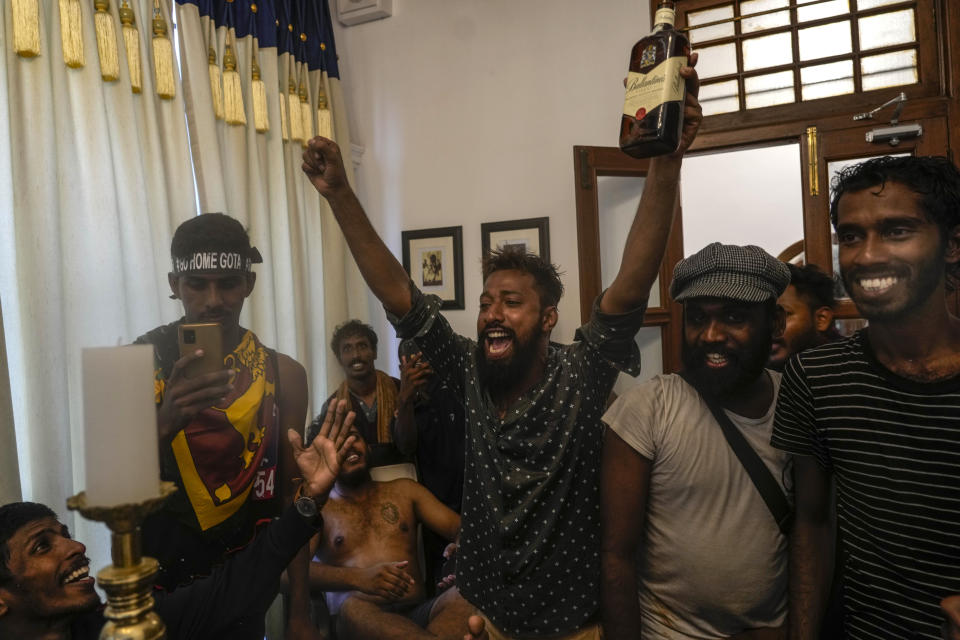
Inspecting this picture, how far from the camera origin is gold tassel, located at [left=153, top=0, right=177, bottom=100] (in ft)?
7.80

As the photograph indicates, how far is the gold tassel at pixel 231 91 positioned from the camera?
271 centimetres

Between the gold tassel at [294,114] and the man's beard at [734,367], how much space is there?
239 centimetres

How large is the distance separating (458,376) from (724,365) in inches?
25.6

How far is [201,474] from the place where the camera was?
1.58 m

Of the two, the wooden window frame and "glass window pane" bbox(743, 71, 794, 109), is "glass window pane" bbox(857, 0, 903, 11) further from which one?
"glass window pane" bbox(743, 71, 794, 109)

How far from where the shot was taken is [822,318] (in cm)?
213

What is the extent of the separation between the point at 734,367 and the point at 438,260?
8.16 ft

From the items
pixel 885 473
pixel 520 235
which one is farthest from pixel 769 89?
pixel 885 473

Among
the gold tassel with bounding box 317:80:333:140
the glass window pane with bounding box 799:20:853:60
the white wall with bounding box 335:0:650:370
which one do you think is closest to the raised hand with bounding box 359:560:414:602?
the white wall with bounding box 335:0:650:370

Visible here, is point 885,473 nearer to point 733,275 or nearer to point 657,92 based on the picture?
point 733,275

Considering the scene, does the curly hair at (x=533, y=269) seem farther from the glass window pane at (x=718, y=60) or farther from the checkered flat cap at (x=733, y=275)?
the glass window pane at (x=718, y=60)

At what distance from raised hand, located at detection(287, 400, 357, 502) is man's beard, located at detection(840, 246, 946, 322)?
95 centimetres

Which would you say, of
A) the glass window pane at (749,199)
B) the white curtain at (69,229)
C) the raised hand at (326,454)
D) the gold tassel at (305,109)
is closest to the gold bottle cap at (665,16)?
the raised hand at (326,454)

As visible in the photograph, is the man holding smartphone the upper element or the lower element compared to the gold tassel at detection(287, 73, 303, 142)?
lower
